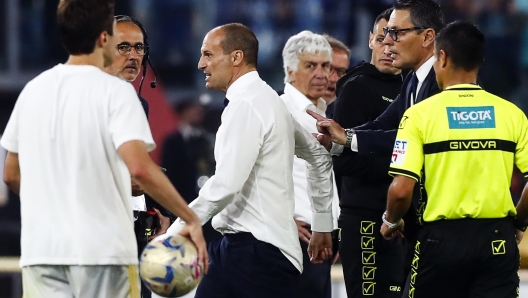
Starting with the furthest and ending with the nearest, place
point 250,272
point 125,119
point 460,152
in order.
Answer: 1. point 250,272
2. point 460,152
3. point 125,119

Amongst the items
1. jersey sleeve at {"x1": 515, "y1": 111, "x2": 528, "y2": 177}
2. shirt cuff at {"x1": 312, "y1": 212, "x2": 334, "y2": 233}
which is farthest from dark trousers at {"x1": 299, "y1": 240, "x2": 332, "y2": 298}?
jersey sleeve at {"x1": 515, "y1": 111, "x2": 528, "y2": 177}

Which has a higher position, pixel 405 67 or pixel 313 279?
pixel 405 67

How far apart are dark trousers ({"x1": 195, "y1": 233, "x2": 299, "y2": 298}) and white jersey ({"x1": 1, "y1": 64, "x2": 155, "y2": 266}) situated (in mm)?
882

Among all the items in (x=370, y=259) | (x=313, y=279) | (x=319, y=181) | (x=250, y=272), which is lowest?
(x=313, y=279)

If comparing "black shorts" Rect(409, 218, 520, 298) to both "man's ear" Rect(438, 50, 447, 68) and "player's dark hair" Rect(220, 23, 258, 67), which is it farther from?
"player's dark hair" Rect(220, 23, 258, 67)

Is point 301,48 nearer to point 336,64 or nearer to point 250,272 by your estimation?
point 336,64

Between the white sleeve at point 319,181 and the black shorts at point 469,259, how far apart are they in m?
0.84

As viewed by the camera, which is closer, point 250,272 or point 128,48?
point 250,272

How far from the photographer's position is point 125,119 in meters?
3.22

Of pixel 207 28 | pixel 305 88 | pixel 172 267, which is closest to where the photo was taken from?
pixel 172 267

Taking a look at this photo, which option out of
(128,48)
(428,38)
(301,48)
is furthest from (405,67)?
(301,48)

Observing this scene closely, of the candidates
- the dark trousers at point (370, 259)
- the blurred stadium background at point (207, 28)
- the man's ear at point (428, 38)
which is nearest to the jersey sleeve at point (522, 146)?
the man's ear at point (428, 38)

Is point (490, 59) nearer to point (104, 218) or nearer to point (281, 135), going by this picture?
point (281, 135)

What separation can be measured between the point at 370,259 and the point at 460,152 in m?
1.32
